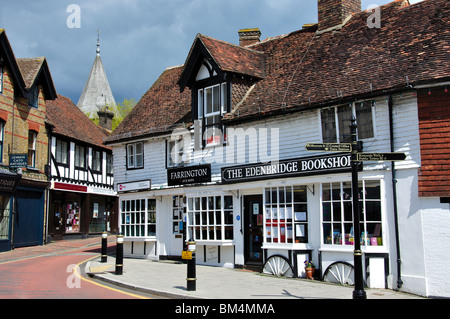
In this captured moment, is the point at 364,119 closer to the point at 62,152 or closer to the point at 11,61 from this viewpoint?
the point at 11,61

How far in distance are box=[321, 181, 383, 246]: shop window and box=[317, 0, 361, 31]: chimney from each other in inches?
276

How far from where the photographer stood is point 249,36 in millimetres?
21172

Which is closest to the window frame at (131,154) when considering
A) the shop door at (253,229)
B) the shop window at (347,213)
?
the shop door at (253,229)

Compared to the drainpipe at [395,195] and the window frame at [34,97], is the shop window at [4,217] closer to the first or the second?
the window frame at [34,97]

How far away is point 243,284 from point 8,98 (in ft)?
54.7

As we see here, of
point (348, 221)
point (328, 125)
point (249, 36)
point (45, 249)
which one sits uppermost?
point (249, 36)

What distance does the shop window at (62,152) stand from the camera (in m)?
28.0

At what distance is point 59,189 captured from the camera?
27.8m

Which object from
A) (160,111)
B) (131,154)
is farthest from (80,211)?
(160,111)

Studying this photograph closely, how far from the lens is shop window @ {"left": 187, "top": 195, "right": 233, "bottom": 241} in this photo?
15953mm

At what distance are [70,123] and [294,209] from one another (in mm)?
21387

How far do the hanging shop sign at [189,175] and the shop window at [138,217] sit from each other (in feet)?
6.27
